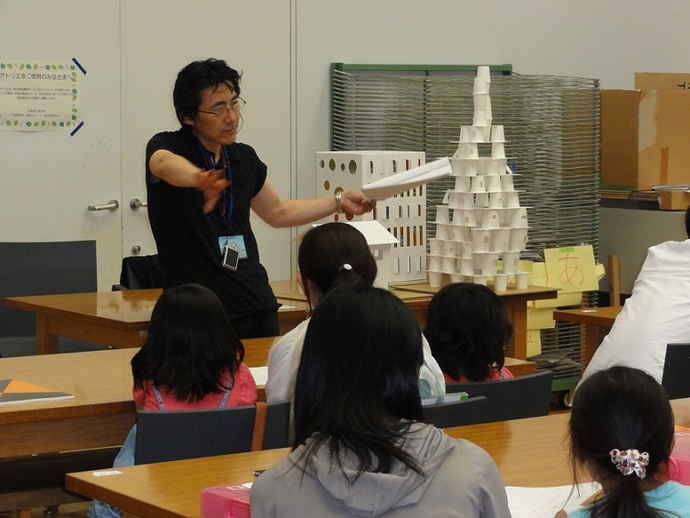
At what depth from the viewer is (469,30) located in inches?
281

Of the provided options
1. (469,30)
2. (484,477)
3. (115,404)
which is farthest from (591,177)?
(484,477)

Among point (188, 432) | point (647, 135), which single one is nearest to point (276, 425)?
point (188, 432)

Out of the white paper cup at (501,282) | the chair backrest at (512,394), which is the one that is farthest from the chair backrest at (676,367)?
the white paper cup at (501,282)

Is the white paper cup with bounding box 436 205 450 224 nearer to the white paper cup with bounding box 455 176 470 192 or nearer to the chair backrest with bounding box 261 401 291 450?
the white paper cup with bounding box 455 176 470 192

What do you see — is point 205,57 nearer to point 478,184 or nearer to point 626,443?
point 478,184

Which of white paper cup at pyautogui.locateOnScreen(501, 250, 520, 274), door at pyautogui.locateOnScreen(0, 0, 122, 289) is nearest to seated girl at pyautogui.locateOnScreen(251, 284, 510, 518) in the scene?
white paper cup at pyautogui.locateOnScreen(501, 250, 520, 274)

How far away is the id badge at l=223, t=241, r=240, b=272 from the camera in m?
3.85

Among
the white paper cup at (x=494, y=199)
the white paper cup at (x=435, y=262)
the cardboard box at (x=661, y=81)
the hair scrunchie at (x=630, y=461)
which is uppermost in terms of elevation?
the cardboard box at (x=661, y=81)

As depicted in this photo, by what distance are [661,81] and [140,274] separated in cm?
369

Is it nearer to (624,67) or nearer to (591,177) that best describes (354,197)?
(591,177)

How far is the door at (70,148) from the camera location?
5.69 metres

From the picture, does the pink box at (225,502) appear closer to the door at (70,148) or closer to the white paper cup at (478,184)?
the white paper cup at (478,184)

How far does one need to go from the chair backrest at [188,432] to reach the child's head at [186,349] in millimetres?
399

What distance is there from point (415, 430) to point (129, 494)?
Answer: 0.70 m
